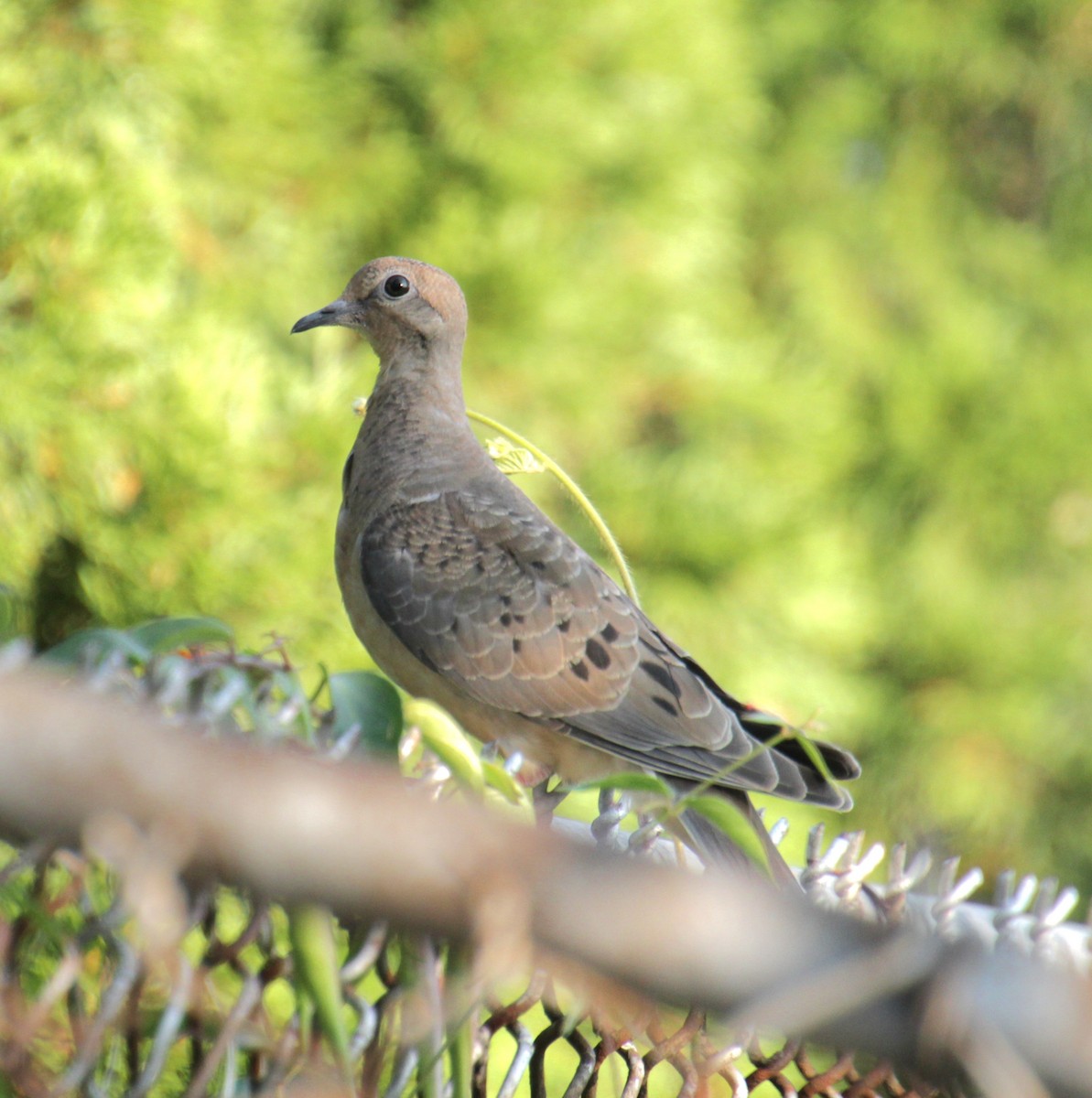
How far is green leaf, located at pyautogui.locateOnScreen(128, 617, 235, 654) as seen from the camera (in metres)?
0.85

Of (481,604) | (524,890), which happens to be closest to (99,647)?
(524,890)

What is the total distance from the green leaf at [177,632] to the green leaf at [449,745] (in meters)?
0.13

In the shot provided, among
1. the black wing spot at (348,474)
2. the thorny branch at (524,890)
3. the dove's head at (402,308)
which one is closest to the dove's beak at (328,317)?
the dove's head at (402,308)

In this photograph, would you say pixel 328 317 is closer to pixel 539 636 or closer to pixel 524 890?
pixel 539 636

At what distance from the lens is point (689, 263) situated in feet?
12.1

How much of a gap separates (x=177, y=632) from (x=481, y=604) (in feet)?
2.77

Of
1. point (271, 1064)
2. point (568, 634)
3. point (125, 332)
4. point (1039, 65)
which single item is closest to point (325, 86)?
point (125, 332)

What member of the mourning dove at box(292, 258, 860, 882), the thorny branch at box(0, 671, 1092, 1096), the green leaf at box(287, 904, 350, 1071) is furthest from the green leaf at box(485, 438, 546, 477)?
the thorny branch at box(0, 671, 1092, 1096)

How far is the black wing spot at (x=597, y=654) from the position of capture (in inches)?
65.7

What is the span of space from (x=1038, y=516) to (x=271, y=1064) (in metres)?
4.22

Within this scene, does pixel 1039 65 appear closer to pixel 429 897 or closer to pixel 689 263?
pixel 689 263

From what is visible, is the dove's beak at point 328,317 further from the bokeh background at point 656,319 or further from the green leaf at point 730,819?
the green leaf at point 730,819

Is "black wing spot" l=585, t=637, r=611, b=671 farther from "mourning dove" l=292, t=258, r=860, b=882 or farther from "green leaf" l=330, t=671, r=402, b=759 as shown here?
"green leaf" l=330, t=671, r=402, b=759

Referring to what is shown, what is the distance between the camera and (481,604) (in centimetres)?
168
